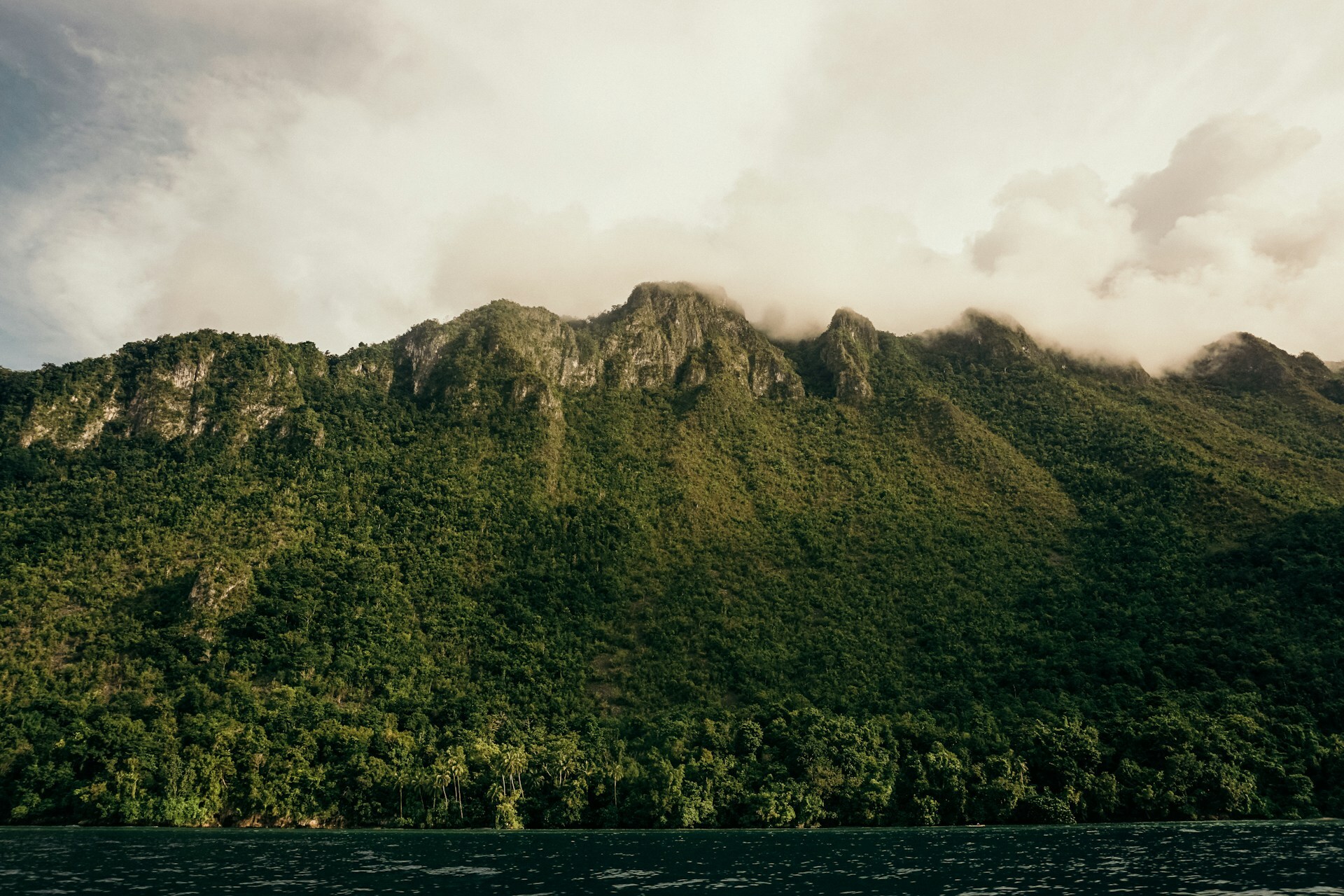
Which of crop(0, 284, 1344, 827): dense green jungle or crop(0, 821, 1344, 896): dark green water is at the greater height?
crop(0, 284, 1344, 827): dense green jungle

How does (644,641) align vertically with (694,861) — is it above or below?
above

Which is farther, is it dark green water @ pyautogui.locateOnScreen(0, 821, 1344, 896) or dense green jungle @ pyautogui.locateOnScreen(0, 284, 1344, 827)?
dense green jungle @ pyautogui.locateOnScreen(0, 284, 1344, 827)

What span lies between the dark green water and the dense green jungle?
7.96 meters

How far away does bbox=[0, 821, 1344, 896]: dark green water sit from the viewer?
58.6 metres

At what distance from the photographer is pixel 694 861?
74688 mm

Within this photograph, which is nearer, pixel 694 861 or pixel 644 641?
pixel 694 861

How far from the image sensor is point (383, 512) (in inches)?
7274

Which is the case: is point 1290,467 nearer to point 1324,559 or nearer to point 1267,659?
point 1324,559

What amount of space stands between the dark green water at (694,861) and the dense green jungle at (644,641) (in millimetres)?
7960

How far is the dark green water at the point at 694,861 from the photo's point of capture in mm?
58625

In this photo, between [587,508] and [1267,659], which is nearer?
[1267,659]

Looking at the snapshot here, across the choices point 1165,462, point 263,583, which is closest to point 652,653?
point 263,583

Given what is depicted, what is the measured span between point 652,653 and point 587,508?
49867 millimetres

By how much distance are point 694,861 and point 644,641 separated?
7845 cm
